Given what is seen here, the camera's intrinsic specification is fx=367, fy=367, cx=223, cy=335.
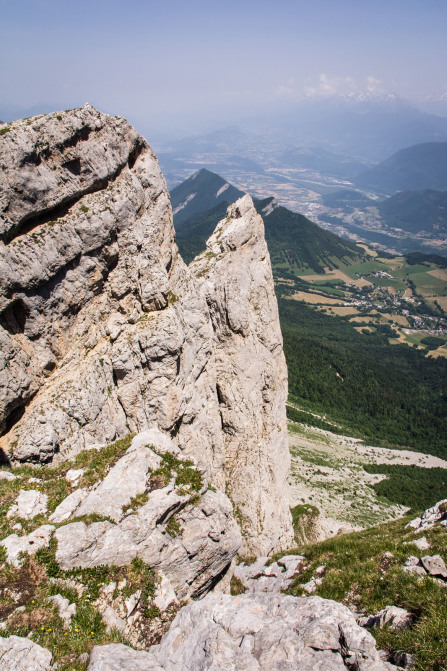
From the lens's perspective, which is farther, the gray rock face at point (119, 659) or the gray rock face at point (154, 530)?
the gray rock face at point (154, 530)

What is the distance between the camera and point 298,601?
11.3 meters

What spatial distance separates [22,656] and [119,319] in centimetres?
1534

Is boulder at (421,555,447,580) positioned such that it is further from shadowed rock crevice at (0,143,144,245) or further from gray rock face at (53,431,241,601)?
→ shadowed rock crevice at (0,143,144,245)

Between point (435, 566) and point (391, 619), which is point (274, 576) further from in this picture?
point (391, 619)

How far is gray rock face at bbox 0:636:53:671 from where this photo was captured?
8.33 meters

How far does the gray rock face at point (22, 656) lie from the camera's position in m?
8.33

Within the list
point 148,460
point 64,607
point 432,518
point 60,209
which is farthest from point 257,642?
point 60,209

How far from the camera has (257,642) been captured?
9828 mm

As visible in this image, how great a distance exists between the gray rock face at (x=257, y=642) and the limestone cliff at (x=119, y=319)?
1005cm

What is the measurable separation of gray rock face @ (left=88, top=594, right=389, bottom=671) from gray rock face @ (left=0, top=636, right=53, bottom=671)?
1151mm

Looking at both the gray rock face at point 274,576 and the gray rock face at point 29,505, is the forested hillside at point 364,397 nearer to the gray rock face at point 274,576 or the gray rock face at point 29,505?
the gray rock face at point 274,576

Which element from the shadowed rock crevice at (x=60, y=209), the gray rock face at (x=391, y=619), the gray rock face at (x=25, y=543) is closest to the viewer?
the gray rock face at (x=391, y=619)

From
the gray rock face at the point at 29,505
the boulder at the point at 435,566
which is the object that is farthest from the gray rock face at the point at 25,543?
the boulder at the point at 435,566

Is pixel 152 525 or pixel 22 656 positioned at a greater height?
pixel 22 656
